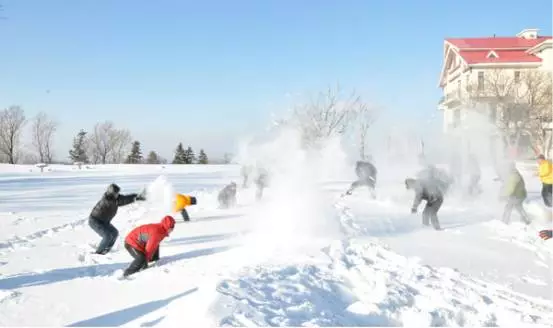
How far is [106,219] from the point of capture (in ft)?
26.1

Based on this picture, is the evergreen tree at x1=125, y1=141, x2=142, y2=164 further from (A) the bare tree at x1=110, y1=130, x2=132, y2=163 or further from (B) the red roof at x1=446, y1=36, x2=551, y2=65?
(B) the red roof at x1=446, y1=36, x2=551, y2=65

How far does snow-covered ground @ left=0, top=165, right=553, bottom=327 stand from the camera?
490cm

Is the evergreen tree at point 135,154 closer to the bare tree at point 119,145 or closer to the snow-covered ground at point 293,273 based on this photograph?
the bare tree at point 119,145

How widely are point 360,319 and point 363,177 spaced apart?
32.8 ft

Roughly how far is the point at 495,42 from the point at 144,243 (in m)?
46.9

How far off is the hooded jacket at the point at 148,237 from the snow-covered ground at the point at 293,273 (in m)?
0.32

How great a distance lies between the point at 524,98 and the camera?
3347 cm

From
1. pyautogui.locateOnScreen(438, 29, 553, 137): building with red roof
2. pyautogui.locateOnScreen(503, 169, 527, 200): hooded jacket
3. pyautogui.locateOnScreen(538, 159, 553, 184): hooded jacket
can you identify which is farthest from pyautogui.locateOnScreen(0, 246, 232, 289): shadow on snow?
pyautogui.locateOnScreen(438, 29, 553, 137): building with red roof

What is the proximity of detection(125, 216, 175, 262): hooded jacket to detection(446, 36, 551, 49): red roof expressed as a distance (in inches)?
1723

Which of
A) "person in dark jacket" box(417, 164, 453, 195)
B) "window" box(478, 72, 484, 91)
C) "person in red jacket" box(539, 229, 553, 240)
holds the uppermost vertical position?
"window" box(478, 72, 484, 91)

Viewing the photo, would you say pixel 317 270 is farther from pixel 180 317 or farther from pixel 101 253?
pixel 101 253

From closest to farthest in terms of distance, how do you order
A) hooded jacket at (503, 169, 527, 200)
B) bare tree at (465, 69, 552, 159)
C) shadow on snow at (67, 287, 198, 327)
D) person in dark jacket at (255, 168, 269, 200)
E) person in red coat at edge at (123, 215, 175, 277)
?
shadow on snow at (67, 287, 198, 327) → person in red coat at edge at (123, 215, 175, 277) → hooded jacket at (503, 169, 527, 200) → person in dark jacket at (255, 168, 269, 200) → bare tree at (465, 69, 552, 159)

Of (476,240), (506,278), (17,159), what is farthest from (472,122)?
(17,159)

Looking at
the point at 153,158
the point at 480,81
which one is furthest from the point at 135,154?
the point at 480,81
